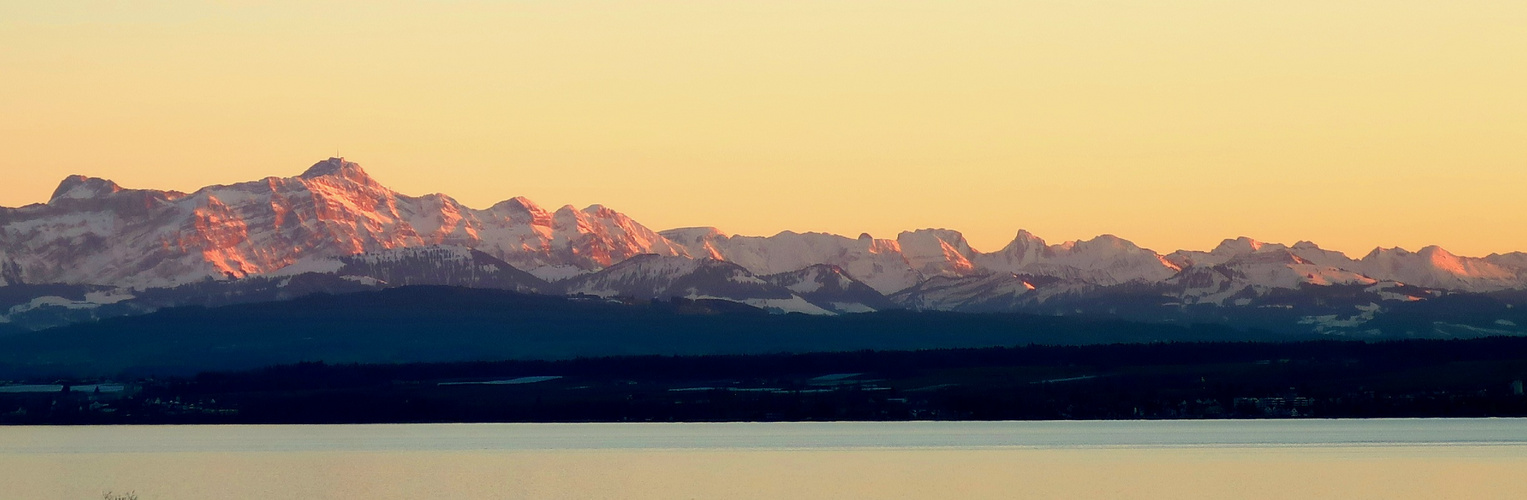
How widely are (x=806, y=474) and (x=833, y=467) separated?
27.7 feet

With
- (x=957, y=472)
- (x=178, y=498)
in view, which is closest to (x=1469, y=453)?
(x=957, y=472)

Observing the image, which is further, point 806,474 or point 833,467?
point 833,467

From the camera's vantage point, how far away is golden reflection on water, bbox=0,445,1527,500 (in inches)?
4491

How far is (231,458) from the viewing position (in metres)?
167

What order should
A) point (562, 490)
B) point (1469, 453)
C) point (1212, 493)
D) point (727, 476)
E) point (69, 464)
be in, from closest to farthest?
point (1212, 493)
point (562, 490)
point (727, 476)
point (1469, 453)
point (69, 464)

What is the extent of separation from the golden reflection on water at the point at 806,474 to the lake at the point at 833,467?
152mm

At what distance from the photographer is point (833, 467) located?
464 ft

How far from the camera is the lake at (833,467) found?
379ft

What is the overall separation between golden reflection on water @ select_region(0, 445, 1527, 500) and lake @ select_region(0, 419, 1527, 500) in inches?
6.0

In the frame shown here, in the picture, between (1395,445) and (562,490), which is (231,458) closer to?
(562,490)

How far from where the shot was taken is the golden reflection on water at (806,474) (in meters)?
114

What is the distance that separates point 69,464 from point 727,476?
5237 centimetres

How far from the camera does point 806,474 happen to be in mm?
133125

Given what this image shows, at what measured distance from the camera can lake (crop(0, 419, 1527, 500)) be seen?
116 metres
